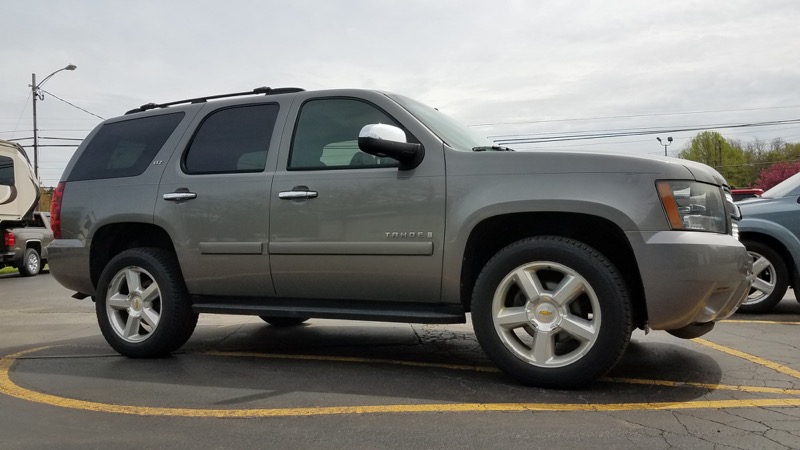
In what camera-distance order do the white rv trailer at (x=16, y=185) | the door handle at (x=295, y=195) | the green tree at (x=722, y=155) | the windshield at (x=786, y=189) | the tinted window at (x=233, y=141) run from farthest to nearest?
the green tree at (x=722, y=155) → the white rv trailer at (x=16, y=185) → the windshield at (x=786, y=189) → the tinted window at (x=233, y=141) → the door handle at (x=295, y=195)

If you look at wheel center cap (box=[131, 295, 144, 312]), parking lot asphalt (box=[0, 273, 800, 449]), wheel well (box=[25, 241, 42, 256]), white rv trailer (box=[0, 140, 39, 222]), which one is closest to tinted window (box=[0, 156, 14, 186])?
white rv trailer (box=[0, 140, 39, 222])

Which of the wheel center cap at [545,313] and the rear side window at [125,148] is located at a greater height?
the rear side window at [125,148]

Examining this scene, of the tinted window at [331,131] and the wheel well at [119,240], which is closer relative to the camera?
the tinted window at [331,131]

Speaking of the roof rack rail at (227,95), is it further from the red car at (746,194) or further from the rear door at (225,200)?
the red car at (746,194)

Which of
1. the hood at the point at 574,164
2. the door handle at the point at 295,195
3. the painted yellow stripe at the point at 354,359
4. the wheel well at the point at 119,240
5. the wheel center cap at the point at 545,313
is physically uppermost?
the hood at the point at 574,164

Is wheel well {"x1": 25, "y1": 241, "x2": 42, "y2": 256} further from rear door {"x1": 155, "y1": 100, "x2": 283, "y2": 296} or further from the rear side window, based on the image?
rear door {"x1": 155, "y1": 100, "x2": 283, "y2": 296}

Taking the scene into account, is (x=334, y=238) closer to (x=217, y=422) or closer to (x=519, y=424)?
(x=217, y=422)

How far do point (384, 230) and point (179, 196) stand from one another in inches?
64.9

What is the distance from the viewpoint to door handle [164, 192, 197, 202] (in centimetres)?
464

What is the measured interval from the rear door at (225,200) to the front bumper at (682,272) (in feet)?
7.88

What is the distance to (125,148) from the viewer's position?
518cm

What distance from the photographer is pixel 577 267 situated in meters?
3.55

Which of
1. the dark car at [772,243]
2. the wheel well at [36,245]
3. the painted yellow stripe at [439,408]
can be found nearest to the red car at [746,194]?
the dark car at [772,243]

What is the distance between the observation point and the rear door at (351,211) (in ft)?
13.0
